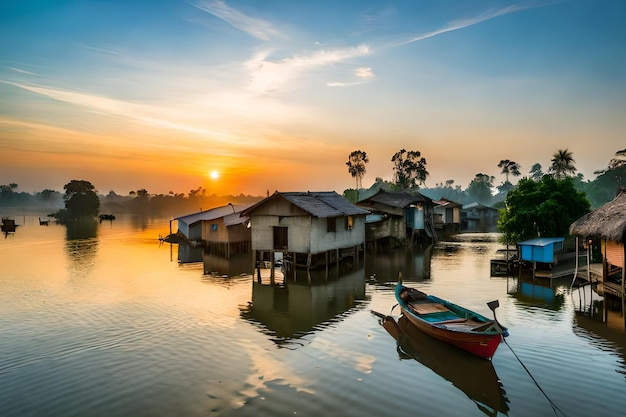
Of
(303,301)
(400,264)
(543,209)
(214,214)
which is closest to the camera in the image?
(303,301)

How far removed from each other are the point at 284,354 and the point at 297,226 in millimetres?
13275

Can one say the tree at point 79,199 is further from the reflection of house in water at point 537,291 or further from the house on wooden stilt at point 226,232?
the reflection of house in water at point 537,291

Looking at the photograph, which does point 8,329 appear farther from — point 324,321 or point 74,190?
point 74,190

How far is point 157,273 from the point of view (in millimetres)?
27984

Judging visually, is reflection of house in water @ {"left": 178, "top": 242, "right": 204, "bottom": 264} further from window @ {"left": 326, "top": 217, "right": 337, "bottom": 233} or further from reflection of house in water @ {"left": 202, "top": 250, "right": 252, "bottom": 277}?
window @ {"left": 326, "top": 217, "right": 337, "bottom": 233}

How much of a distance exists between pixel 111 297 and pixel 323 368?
1449 cm

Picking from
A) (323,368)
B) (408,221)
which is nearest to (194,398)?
(323,368)

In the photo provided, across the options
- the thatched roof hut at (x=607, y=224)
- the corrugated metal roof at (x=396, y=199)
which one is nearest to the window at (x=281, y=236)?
the thatched roof hut at (x=607, y=224)

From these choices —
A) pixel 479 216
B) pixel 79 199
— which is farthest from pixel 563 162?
pixel 79 199

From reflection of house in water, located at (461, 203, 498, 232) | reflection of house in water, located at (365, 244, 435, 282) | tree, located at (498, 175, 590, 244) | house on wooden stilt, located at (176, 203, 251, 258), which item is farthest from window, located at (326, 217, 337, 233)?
reflection of house in water, located at (461, 203, 498, 232)

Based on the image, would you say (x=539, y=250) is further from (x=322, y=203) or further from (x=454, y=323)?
(x=454, y=323)

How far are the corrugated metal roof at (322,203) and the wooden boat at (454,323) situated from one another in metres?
10.0

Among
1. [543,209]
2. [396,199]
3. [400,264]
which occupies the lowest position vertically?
[400,264]

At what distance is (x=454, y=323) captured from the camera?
1330 centimetres
